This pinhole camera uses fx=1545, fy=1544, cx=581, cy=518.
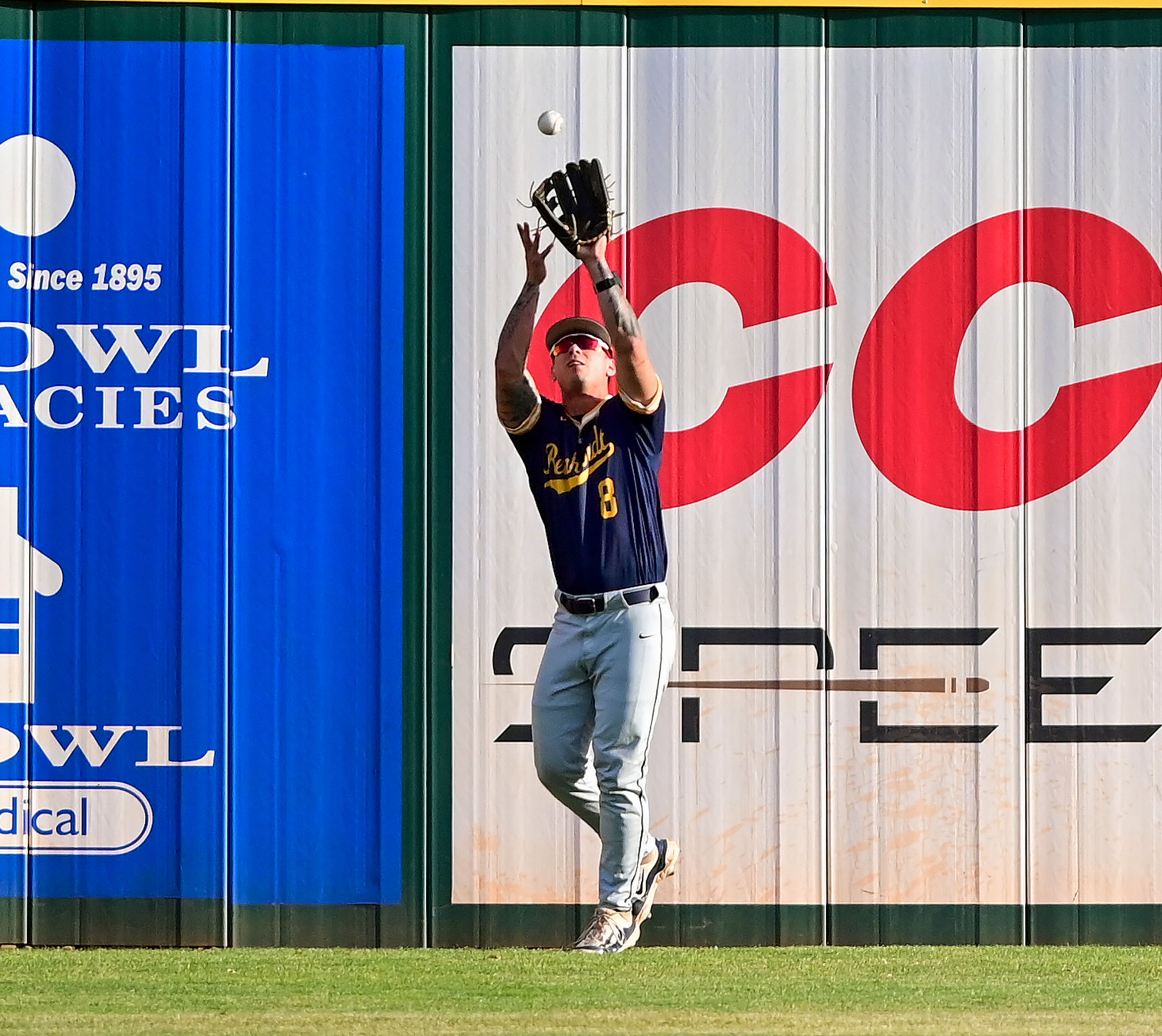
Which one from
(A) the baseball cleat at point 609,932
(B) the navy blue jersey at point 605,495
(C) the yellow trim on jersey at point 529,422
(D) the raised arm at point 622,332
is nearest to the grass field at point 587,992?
(A) the baseball cleat at point 609,932

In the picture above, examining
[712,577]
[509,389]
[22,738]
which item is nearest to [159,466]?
[22,738]

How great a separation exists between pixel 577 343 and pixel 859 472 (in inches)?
63.2

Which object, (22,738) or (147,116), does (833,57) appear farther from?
(22,738)

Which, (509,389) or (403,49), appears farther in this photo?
(403,49)

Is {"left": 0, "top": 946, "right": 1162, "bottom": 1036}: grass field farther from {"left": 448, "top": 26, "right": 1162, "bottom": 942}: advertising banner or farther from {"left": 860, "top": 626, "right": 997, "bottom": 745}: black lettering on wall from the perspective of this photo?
{"left": 860, "top": 626, "right": 997, "bottom": 745}: black lettering on wall

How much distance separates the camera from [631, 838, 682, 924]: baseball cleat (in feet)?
16.4

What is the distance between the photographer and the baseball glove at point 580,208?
4.65m

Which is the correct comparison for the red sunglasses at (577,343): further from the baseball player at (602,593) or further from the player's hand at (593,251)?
the player's hand at (593,251)

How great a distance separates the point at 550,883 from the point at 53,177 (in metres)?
3.34

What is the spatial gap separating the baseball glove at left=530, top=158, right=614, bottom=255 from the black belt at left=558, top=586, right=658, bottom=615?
1084 millimetres

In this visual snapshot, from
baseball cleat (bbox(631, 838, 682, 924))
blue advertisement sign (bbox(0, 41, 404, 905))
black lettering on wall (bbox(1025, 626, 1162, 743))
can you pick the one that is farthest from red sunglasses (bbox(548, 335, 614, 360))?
black lettering on wall (bbox(1025, 626, 1162, 743))

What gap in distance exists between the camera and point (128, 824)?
596cm

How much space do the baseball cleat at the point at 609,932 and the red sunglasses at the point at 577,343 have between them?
178 cm

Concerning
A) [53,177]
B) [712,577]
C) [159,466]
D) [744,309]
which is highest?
[53,177]
